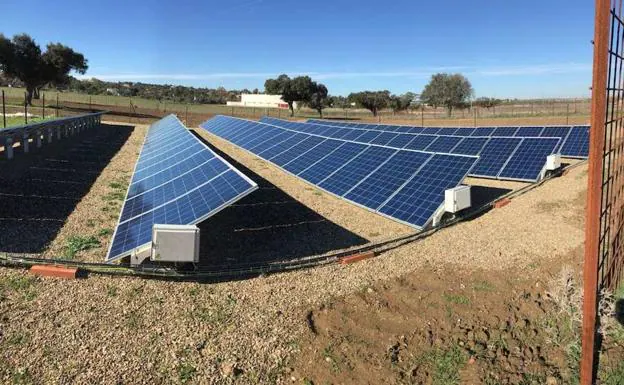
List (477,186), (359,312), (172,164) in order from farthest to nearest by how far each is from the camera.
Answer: (477,186) < (172,164) < (359,312)

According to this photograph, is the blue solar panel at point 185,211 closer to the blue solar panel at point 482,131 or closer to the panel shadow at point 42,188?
the panel shadow at point 42,188

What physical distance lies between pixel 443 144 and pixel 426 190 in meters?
12.7

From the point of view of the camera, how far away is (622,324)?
7.39 m

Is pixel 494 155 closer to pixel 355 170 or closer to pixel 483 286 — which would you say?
pixel 355 170

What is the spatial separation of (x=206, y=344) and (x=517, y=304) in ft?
20.4

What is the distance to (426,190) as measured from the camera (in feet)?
45.5

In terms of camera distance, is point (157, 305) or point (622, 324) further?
point (157, 305)

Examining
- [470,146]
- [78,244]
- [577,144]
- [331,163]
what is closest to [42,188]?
[78,244]

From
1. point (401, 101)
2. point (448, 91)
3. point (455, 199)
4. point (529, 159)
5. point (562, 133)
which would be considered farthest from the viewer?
point (401, 101)

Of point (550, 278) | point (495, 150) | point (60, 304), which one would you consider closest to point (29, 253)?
point (60, 304)

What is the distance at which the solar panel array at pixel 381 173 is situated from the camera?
44.2 feet

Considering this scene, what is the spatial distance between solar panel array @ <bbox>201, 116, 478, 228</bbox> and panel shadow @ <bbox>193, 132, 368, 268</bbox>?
1579 mm

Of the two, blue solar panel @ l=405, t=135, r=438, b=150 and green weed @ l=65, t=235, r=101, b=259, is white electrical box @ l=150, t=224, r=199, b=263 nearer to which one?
green weed @ l=65, t=235, r=101, b=259

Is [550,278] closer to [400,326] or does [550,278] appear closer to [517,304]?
[517,304]
